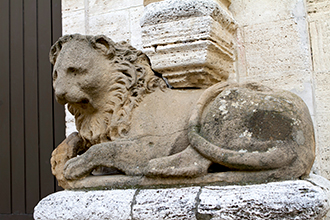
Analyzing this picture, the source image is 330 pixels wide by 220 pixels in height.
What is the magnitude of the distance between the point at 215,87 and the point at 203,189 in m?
0.70

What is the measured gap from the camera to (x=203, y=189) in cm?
182

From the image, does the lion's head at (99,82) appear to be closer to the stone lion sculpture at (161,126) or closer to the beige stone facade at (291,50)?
the stone lion sculpture at (161,126)

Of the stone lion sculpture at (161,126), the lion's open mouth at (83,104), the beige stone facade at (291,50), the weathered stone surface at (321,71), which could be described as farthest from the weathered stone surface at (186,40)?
the weathered stone surface at (321,71)

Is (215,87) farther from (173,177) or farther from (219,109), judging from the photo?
(173,177)

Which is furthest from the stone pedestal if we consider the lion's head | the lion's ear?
the lion's ear

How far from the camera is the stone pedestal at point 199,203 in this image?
5.30ft

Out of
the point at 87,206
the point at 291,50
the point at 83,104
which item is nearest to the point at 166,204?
the point at 87,206

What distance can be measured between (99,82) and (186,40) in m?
0.67

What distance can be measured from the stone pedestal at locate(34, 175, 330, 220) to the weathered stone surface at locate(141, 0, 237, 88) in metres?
0.93

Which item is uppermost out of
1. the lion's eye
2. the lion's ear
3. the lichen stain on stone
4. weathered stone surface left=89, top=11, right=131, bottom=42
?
weathered stone surface left=89, top=11, right=131, bottom=42

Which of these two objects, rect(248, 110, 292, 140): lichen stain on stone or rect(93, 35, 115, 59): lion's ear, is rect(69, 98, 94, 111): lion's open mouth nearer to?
rect(93, 35, 115, 59): lion's ear

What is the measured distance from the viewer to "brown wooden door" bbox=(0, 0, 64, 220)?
11.7 ft

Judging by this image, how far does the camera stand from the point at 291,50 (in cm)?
278

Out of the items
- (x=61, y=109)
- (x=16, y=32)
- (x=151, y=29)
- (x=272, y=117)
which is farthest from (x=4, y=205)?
(x=272, y=117)
